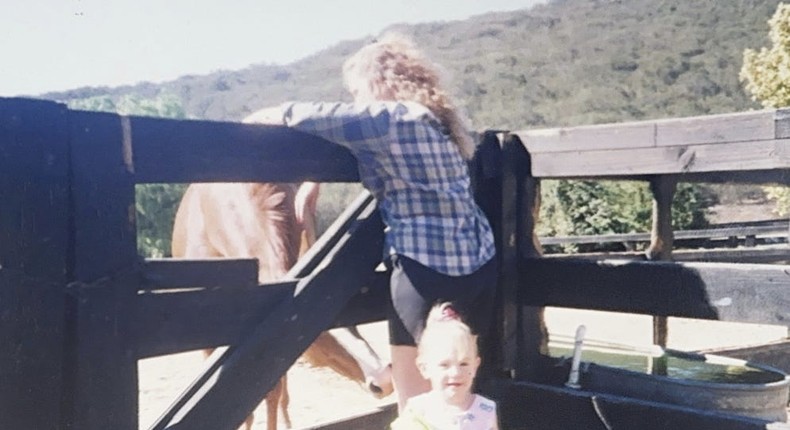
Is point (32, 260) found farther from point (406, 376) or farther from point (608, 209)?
point (608, 209)

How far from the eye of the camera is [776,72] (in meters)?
16.8

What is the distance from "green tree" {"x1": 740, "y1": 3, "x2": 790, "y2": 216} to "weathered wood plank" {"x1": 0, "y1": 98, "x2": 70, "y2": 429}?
637 inches

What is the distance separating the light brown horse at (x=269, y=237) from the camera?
4156 mm

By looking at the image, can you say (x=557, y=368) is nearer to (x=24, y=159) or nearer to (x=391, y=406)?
(x=391, y=406)

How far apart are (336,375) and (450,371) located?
6050 millimetres

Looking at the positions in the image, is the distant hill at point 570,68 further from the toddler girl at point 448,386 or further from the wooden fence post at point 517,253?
the toddler girl at point 448,386

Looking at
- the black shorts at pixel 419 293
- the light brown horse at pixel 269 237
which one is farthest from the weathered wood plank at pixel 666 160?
the light brown horse at pixel 269 237

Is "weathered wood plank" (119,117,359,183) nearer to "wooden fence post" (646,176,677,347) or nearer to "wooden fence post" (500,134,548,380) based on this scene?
"wooden fence post" (500,134,548,380)

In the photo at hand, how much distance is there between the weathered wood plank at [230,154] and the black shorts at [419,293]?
0.34m

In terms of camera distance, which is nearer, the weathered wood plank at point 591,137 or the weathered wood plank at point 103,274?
the weathered wood plank at point 103,274

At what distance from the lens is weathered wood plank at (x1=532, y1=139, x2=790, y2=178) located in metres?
2.76

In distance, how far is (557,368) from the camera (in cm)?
346

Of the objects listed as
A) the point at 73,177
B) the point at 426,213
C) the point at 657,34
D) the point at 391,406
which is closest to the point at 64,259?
the point at 73,177

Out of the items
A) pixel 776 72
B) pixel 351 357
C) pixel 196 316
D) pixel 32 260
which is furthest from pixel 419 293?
pixel 776 72
